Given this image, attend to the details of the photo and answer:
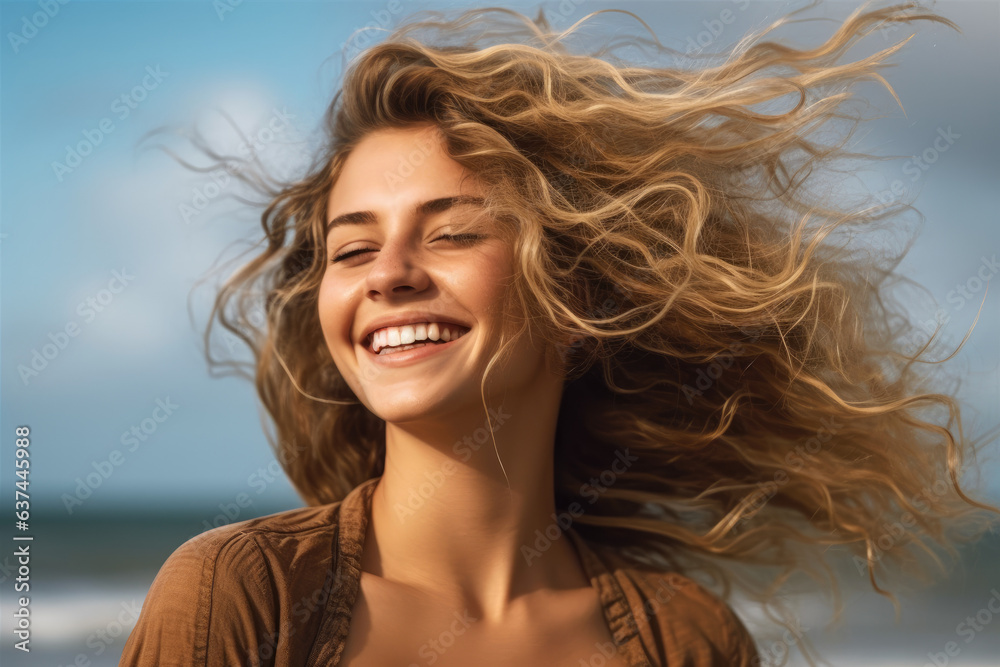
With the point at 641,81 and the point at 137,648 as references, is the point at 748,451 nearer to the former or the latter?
the point at 641,81

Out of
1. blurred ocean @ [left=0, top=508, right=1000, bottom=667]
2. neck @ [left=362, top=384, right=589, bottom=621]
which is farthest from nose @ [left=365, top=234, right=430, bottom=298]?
blurred ocean @ [left=0, top=508, right=1000, bottom=667]

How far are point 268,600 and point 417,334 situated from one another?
649mm

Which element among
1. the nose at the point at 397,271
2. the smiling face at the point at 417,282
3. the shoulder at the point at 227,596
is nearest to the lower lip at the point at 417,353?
the smiling face at the point at 417,282

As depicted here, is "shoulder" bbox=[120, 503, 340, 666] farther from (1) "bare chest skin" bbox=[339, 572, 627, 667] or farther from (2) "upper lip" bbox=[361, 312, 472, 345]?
(2) "upper lip" bbox=[361, 312, 472, 345]

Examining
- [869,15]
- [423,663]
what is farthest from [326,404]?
[869,15]

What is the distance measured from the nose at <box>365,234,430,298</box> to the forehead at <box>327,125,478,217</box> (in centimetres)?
12

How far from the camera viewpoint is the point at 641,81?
2.15 meters

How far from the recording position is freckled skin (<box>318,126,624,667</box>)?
180cm

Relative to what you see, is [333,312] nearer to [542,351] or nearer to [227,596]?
[542,351]

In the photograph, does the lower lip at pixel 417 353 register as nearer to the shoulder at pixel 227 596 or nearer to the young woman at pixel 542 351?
the young woman at pixel 542 351

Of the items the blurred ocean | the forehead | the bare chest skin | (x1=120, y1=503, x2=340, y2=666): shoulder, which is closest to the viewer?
(x1=120, y1=503, x2=340, y2=666): shoulder

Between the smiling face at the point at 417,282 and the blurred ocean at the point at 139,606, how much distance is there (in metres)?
1.38

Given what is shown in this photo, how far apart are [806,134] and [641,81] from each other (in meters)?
0.46

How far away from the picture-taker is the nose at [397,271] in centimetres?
178
